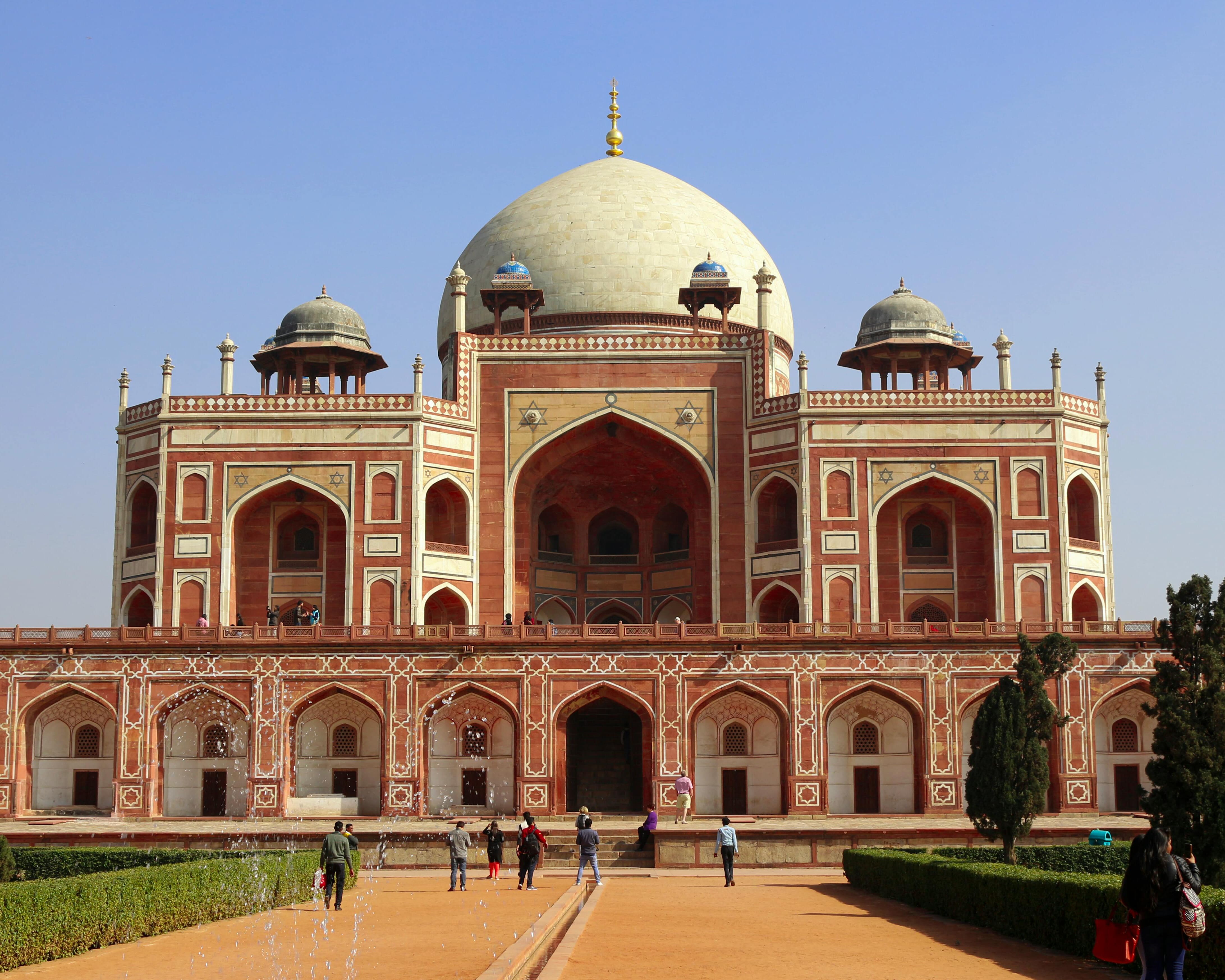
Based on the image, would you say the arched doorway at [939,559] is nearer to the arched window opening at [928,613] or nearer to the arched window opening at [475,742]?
the arched window opening at [928,613]

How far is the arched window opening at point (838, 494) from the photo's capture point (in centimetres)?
3175

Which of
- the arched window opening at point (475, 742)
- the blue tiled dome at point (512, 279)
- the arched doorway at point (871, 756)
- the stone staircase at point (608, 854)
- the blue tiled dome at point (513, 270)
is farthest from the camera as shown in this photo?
the blue tiled dome at point (513, 270)

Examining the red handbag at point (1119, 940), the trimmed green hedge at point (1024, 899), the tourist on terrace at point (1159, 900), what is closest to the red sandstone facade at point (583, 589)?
the trimmed green hedge at point (1024, 899)

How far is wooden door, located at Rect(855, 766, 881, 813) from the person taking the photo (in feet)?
90.4

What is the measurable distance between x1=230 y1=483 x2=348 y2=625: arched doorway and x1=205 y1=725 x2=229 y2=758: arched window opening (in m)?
4.41

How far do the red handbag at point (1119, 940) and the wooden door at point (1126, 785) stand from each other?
63.0ft

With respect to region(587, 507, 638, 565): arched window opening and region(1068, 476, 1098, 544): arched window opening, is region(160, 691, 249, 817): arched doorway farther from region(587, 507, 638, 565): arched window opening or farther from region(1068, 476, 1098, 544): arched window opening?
region(1068, 476, 1098, 544): arched window opening

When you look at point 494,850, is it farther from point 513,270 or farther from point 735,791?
point 513,270

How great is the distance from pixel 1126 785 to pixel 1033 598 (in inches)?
202

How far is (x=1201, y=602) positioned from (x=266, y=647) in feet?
53.5

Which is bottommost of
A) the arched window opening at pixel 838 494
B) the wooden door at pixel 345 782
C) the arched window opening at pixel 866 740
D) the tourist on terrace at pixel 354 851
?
the tourist on terrace at pixel 354 851

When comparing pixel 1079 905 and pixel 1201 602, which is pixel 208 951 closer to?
pixel 1079 905

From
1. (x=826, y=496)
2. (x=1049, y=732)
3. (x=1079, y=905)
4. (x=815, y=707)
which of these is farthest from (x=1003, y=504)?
(x=1079, y=905)

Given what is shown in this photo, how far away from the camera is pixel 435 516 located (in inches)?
1313
